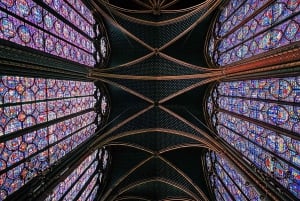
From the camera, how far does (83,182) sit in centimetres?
1412

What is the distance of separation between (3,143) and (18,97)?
5.45ft

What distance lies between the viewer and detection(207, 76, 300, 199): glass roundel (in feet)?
27.7

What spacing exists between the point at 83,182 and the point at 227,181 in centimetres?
805

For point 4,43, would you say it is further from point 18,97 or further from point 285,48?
point 285,48

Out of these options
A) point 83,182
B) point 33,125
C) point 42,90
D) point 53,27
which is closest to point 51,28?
point 53,27

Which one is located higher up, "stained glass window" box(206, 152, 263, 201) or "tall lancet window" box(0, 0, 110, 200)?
"tall lancet window" box(0, 0, 110, 200)

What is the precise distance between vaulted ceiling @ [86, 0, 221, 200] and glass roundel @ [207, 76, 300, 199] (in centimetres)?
252

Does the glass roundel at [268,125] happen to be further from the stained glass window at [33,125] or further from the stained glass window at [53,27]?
the stained glass window at [53,27]

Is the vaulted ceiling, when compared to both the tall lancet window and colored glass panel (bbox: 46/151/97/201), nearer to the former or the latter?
colored glass panel (bbox: 46/151/97/201)

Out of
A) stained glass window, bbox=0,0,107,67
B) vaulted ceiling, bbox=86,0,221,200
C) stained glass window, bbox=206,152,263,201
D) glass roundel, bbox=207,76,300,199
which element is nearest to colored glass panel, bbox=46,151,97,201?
vaulted ceiling, bbox=86,0,221,200

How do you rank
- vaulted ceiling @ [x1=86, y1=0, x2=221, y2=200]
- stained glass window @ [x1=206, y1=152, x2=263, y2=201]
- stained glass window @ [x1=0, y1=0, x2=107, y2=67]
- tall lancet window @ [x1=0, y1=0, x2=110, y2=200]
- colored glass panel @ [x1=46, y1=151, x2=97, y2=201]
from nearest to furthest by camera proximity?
tall lancet window @ [x1=0, y1=0, x2=110, y2=200] < stained glass window @ [x1=0, y1=0, x2=107, y2=67] < colored glass panel @ [x1=46, y1=151, x2=97, y2=201] < stained glass window @ [x1=206, y1=152, x2=263, y2=201] < vaulted ceiling @ [x1=86, y1=0, x2=221, y2=200]

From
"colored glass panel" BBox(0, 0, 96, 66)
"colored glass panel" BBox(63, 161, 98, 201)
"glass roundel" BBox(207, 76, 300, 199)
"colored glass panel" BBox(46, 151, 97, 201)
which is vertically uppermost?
"colored glass panel" BBox(0, 0, 96, 66)

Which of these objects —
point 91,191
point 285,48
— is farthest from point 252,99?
point 91,191

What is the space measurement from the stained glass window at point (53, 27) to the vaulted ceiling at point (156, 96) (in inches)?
51.8
